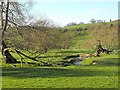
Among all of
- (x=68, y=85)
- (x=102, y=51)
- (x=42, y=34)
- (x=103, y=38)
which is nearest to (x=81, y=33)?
(x=103, y=38)

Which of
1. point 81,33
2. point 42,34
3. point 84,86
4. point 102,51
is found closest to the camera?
point 84,86

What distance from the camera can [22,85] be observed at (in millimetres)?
15336

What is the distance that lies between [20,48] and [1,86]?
1869cm

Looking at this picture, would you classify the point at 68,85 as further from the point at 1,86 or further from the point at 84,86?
the point at 1,86

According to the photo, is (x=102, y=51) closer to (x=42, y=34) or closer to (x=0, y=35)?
(x=42, y=34)

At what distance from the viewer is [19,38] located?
3356 cm

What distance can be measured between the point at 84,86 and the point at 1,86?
452 centimetres

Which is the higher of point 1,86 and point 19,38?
point 19,38

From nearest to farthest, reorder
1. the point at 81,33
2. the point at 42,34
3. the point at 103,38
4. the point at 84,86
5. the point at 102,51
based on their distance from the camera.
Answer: the point at 84,86, the point at 42,34, the point at 102,51, the point at 103,38, the point at 81,33

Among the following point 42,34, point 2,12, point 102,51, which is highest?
point 2,12

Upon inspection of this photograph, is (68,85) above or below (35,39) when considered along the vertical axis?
below

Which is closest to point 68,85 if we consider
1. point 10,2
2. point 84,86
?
point 84,86

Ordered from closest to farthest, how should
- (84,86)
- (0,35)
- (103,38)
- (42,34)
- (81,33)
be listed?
(84,86) → (0,35) → (42,34) → (103,38) → (81,33)

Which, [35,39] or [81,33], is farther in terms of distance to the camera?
[81,33]
